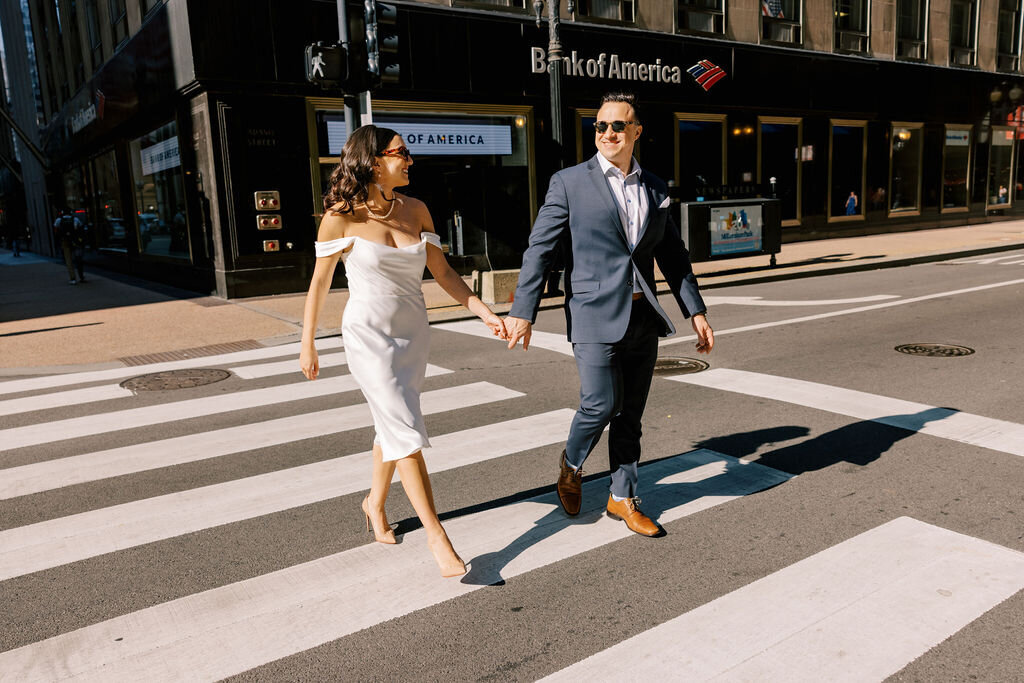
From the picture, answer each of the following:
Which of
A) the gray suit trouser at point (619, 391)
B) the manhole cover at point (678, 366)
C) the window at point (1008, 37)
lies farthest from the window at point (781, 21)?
the gray suit trouser at point (619, 391)

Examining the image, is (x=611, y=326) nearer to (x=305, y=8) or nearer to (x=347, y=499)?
(x=347, y=499)

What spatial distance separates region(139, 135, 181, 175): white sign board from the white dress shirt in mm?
15310

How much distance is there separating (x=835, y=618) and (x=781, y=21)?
23.8 metres

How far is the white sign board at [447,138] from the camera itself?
16.3 meters

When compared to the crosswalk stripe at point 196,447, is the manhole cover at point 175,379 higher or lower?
higher

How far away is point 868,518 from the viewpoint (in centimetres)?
400

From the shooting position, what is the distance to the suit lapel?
373 centimetres

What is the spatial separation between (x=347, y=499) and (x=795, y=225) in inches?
859

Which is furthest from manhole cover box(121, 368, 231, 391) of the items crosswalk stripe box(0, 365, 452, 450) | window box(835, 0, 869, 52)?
window box(835, 0, 869, 52)


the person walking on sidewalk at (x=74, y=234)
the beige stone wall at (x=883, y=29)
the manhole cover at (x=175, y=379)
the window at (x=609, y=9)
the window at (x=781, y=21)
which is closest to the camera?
the manhole cover at (x=175, y=379)

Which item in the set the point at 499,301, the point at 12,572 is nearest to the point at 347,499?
the point at 12,572

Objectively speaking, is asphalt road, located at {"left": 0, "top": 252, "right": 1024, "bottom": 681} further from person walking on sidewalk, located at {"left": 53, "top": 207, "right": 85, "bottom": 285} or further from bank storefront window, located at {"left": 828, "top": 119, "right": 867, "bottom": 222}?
bank storefront window, located at {"left": 828, "top": 119, "right": 867, "bottom": 222}

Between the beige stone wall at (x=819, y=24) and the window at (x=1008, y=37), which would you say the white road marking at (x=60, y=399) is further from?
the window at (x=1008, y=37)

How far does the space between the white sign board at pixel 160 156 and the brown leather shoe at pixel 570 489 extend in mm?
15293
